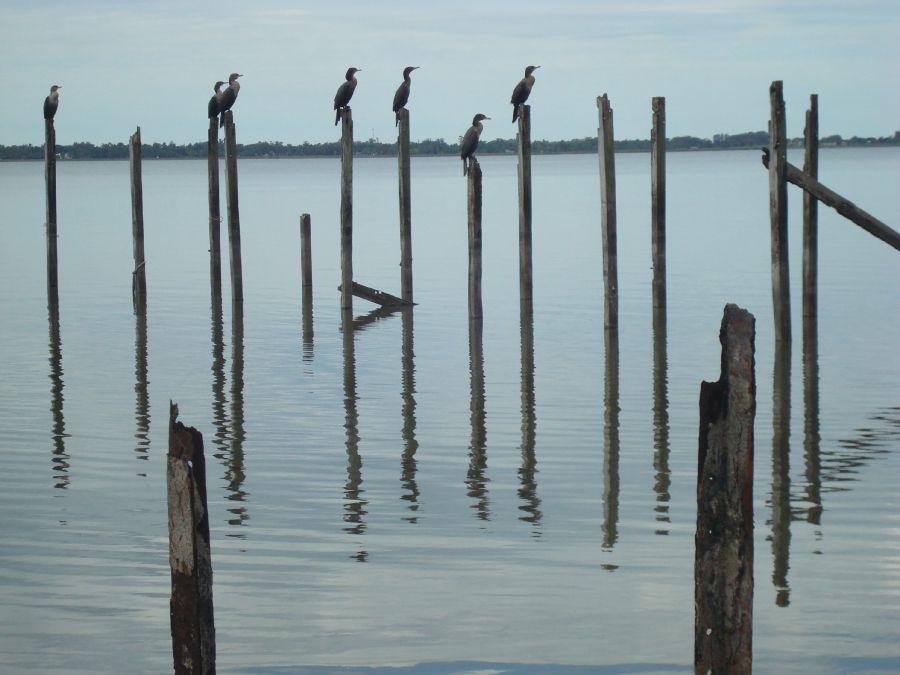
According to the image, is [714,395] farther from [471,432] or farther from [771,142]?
[771,142]

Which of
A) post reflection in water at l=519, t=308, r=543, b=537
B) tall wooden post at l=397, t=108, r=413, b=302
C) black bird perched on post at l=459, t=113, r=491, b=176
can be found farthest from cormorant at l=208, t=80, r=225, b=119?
post reflection in water at l=519, t=308, r=543, b=537

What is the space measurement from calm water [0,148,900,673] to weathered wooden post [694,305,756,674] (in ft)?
3.61

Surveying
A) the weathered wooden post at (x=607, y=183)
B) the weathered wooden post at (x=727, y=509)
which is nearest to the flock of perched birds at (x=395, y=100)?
the weathered wooden post at (x=607, y=183)

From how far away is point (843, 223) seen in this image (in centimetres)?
4903

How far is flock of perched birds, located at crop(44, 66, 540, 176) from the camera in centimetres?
1952

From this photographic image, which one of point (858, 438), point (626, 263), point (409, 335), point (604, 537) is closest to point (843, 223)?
point (626, 263)

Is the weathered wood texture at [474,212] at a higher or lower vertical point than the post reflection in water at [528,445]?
higher

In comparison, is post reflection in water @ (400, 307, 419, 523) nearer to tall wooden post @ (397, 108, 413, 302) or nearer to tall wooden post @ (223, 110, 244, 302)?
tall wooden post @ (397, 108, 413, 302)

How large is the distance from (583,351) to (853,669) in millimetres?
11526

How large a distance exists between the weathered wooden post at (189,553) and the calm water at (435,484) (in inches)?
39.4

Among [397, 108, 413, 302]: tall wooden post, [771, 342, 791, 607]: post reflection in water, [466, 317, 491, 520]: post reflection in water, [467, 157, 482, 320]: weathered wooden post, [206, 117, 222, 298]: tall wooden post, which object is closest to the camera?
[771, 342, 791, 607]: post reflection in water

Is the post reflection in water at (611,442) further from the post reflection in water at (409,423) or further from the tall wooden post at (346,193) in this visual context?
the tall wooden post at (346,193)

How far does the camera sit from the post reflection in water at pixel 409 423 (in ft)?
33.8

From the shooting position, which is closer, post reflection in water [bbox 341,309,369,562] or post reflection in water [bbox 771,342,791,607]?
post reflection in water [bbox 771,342,791,607]
